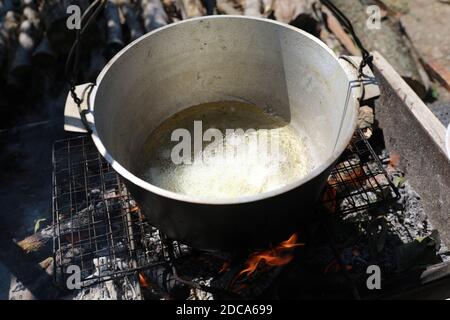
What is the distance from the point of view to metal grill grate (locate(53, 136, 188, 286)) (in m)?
2.51

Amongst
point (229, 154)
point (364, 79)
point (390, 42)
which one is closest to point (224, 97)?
point (229, 154)

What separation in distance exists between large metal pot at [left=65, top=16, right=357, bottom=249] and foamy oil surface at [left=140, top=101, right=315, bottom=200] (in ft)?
0.25

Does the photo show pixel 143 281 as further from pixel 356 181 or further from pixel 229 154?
pixel 356 181

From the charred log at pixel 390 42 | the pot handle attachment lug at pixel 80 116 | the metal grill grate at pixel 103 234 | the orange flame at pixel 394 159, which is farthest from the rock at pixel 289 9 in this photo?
the pot handle attachment lug at pixel 80 116

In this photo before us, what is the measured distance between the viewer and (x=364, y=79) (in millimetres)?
2119

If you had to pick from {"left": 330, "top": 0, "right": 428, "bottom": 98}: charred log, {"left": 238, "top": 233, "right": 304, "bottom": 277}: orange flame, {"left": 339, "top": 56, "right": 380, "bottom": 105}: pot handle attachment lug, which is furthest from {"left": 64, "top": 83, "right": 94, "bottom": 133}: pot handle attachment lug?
{"left": 330, "top": 0, "right": 428, "bottom": 98}: charred log

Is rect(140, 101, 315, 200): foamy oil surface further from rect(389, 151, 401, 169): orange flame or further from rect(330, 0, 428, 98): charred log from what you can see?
rect(330, 0, 428, 98): charred log

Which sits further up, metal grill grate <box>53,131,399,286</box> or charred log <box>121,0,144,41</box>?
charred log <box>121,0,144,41</box>

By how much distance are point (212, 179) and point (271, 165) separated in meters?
0.40

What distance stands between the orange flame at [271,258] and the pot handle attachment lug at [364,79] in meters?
0.90

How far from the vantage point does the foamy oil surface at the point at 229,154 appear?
2.60 metres

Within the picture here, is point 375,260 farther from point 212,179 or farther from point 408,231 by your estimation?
point 212,179

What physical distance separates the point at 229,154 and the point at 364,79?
104 centimetres

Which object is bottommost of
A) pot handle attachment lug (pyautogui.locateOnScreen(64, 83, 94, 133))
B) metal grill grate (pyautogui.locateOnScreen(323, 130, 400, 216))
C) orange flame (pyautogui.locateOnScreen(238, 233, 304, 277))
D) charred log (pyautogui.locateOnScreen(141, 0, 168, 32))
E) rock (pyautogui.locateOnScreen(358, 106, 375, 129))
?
orange flame (pyautogui.locateOnScreen(238, 233, 304, 277))
